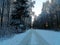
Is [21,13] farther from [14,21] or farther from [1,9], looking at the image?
[1,9]

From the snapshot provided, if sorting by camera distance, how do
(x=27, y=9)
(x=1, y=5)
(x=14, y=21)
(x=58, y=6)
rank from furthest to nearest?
(x=58, y=6)
(x=27, y=9)
(x=14, y=21)
(x=1, y=5)

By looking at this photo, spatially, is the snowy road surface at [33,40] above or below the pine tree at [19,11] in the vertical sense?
below

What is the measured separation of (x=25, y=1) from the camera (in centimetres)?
4634

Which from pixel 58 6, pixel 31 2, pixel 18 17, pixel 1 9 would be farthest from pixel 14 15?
pixel 58 6

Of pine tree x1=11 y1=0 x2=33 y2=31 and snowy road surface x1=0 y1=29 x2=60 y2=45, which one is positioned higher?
pine tree x1=11 y1=0 x2=33 y2=31

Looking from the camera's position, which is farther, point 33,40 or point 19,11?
point 19,11

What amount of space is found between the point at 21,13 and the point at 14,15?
2.11m

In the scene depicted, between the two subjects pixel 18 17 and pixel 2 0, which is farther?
pixel 18 17

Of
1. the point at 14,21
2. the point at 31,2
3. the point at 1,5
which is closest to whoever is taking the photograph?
the point at 1,5

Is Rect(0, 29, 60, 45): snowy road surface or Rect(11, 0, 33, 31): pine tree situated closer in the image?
Rect(0, 29, 60, 45): snowy road surface

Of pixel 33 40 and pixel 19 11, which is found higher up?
pixel 19 11

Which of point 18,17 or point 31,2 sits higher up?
point 31,2

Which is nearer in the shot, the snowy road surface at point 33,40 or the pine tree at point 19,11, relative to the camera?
the snowy road surface at point 33,40

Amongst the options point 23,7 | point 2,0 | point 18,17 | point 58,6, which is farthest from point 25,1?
point 58,6
